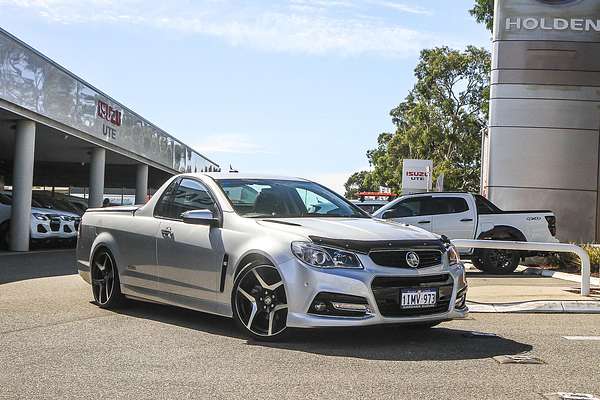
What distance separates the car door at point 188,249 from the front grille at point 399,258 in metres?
1.50

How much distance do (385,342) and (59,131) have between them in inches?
693

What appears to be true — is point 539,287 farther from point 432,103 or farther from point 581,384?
point 432,103

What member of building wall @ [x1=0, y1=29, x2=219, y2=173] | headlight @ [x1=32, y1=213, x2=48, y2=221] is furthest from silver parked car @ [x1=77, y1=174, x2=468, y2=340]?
headlight @ [x1=32, y1=213, x2=48, y2=221]

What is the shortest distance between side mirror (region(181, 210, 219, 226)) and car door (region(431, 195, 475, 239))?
10.0 m

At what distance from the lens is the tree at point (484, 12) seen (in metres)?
35.2

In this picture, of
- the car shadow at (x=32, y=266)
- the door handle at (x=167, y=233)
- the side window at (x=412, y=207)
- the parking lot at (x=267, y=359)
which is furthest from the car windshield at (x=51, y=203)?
the door handle at (x=167, y=233)

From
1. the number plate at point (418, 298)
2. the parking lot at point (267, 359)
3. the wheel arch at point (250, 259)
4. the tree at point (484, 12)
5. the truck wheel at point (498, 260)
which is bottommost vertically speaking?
the parking lot at point (267, 359)

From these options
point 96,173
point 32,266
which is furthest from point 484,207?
point 96,173

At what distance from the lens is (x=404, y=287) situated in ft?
21.6

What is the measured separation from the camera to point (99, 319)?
26.5ft

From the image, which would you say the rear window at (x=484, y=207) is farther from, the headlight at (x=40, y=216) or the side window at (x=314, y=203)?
the headlight at (x=40, y=216)

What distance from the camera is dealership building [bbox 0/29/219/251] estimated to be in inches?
728

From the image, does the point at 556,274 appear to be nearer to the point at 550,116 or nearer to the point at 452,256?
the point at 550,116

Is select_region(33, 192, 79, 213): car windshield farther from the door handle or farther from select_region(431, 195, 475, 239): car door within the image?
the door handle
